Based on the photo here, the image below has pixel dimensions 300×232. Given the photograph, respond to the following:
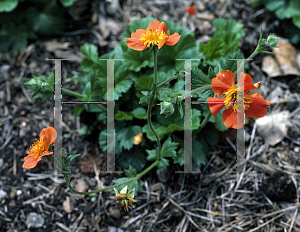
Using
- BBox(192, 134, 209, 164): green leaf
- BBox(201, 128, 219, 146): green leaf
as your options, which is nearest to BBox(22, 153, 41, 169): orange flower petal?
BBox(192, 134, 209, 164): green leaf

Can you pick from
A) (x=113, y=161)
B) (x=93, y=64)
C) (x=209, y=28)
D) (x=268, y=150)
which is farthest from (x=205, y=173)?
(x=209, y=28)

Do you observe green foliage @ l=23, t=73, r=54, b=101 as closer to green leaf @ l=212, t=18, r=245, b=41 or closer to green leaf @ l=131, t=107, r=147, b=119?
green leaf @ l=131, t=107, r=147, b=119

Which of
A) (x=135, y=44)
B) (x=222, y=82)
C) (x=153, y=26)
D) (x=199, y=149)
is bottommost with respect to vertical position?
(x=199, y=149)

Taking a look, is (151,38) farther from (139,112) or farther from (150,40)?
(139,112)

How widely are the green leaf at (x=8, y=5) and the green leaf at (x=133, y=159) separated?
83.9 inches

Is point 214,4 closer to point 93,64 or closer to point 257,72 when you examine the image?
point 257,72

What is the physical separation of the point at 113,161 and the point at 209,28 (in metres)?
2.09

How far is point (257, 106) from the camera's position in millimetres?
1737

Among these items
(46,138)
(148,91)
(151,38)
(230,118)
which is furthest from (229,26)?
(46,138)

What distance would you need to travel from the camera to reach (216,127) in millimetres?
2588

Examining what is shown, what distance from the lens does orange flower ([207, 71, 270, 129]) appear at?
1663mm

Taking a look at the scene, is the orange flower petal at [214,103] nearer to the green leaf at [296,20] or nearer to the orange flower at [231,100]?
the orange flower at [231,100]

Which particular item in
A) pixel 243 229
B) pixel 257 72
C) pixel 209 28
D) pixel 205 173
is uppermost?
pixel 209 28

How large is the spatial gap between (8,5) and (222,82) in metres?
2.78
